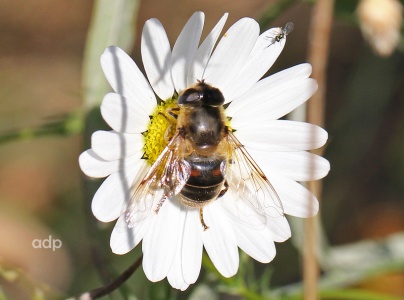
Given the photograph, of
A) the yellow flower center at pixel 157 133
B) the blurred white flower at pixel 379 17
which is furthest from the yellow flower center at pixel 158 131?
the blurred white flower at pixel 379 17

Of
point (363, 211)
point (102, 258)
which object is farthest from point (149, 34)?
point (363, 211)

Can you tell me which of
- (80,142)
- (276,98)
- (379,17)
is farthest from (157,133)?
(80,142)

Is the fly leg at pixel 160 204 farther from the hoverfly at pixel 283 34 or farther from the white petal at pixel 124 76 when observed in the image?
the hoverfly at pixel 283 34

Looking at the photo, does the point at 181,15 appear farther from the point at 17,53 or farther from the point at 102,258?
the point at 102,258

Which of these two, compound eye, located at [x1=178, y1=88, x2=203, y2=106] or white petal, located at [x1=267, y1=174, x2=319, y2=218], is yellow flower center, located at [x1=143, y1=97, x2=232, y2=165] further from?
white petal, located at [x1=267, y1=174, x2=319, y2=218]

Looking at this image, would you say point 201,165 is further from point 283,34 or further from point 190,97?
point 283,34

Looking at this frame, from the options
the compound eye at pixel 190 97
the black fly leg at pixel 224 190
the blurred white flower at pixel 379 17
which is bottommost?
the black fly leg at pixel 224 190
